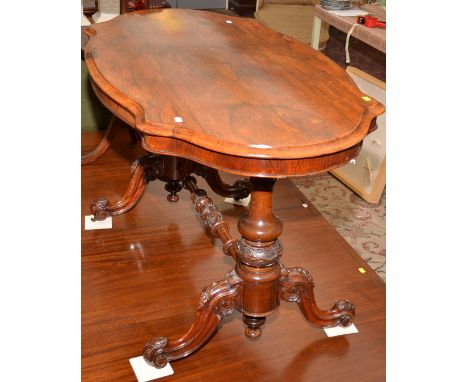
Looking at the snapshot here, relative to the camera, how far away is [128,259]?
2203 millimetres

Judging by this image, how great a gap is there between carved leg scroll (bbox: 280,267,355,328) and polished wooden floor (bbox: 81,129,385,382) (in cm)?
A: 6

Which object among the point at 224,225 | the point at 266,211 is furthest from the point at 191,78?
the point at 224,225

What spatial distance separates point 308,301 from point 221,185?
835 millimetres

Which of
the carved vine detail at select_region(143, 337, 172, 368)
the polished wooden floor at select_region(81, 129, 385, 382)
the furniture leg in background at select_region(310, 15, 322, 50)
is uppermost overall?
the furniture leg in background at select_region(310, 15, 322, 50)

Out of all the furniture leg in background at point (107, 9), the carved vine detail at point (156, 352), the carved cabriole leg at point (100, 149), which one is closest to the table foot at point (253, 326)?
the carved vine detail at point (156, 352)

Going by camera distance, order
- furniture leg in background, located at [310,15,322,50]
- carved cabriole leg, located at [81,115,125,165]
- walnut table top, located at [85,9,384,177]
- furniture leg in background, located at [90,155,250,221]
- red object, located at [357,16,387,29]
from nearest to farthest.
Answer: walnut table top, located at [85,9,384,177] → furniture leg in background, located at [90,155,250,221] → carved cabriole leg, located at [81,115,125,165] → red object, located at [357,16,387,29] → furniture leg in background, located at [310,15,322,50]

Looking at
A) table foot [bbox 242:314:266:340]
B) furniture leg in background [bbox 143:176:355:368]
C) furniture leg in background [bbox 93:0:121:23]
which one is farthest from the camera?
furniture leg in background [bbox 93:0:121:23]

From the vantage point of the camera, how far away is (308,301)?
69.7 inches

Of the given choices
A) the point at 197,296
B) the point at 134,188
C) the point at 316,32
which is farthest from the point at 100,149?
the point at 316,32

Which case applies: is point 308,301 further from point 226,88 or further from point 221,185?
point 221,185

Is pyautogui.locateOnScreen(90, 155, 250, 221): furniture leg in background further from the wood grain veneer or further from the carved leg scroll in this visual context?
the carved leg scroll

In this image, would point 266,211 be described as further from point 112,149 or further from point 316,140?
point 112,149

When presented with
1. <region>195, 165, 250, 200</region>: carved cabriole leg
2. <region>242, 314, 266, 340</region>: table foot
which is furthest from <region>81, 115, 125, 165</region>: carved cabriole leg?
<region>242, 314, 266, 340</region>: table foot

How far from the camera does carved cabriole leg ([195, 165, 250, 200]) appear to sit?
7.86 feet
